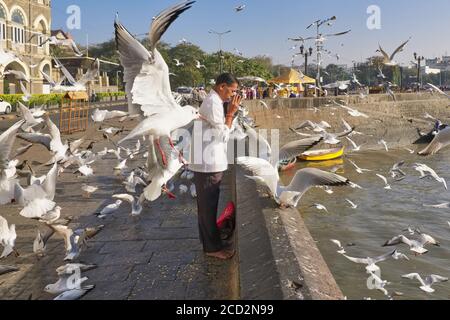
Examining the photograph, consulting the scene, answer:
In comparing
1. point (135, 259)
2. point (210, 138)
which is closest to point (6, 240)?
point (135, 259)

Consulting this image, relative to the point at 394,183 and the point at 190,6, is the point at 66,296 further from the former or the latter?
the point at 394,183

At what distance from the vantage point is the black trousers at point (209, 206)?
392 cm

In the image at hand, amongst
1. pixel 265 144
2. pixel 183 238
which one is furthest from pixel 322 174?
pixel 183 238

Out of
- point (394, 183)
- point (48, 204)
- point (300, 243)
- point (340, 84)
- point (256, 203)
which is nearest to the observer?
point (300, 243)

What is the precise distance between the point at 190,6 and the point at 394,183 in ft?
50.3

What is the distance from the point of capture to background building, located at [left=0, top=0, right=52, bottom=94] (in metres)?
40.0

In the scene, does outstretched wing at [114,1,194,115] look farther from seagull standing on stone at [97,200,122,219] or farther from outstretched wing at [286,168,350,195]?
seagull standing on stone at [97,200,122,219]

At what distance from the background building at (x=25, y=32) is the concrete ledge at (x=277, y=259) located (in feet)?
126

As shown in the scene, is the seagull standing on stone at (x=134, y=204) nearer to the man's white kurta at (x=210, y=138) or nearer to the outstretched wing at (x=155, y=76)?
the outstretched wing at (x=155, y=76)

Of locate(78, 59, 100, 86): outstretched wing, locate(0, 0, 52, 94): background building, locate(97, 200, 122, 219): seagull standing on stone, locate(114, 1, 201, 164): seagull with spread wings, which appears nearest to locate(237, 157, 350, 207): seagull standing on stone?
locate(114, 1, 201, 164): seagull with spread wings

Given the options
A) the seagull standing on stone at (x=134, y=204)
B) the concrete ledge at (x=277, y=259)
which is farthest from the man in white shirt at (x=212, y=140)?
the seagull standing on stone at (x=134, y=204)

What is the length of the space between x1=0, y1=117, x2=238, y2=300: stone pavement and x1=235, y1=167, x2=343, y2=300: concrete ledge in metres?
0.43

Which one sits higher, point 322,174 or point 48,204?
point 322,174

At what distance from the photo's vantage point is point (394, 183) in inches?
707
